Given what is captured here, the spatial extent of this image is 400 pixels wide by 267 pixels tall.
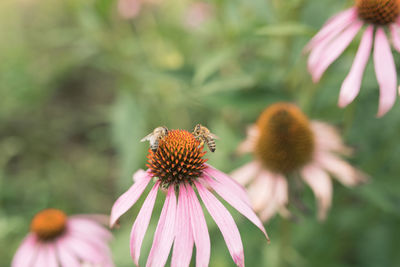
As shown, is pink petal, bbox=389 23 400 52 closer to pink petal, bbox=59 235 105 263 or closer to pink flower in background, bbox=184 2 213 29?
pink petal, bbox=59 235 105 263

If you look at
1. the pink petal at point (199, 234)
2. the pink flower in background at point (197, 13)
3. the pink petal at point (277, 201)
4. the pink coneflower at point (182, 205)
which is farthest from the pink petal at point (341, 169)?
the pink flower in background at point (197, 13)

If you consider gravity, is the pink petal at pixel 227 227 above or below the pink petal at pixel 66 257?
below

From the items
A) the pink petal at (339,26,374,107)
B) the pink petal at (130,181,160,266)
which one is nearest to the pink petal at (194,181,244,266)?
the pink petal at (130,181,160,266)

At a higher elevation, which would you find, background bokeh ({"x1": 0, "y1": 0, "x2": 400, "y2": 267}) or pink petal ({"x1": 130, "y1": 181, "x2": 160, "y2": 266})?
background bokeh ({"x1": 0, "y1": 0, "x2": 400, "y2": 267})

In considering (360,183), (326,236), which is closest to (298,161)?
(360,183)

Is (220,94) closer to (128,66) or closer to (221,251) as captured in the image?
(221,251)

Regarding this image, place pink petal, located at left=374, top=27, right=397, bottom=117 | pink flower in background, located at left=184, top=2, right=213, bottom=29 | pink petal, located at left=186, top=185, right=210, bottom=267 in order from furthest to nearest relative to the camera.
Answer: pink flower in background, located at left=184, top=2, right=213, bottom=29 → pink petal, located at left=374, top=27, right=397, bottom=117 → pink petal, located at left=186, top=185, right=210, bottom=267

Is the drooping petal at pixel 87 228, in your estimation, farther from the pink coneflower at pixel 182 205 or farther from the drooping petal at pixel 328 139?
the drooping petal at pixel 328 139
